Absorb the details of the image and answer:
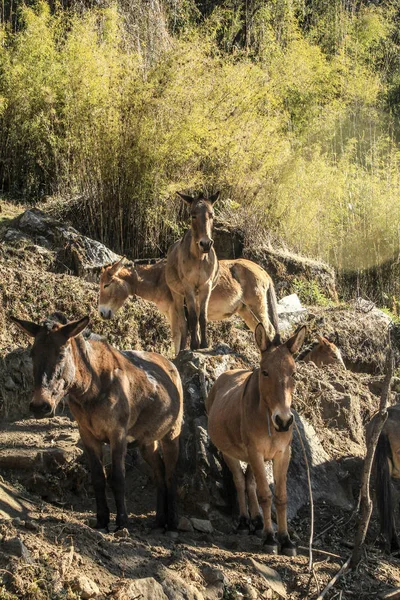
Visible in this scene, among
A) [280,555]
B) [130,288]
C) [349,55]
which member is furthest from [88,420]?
[349,55]

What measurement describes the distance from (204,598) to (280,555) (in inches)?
47.0

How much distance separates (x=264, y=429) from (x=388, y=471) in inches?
66.5

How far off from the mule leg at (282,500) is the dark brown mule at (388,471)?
43.7 inches

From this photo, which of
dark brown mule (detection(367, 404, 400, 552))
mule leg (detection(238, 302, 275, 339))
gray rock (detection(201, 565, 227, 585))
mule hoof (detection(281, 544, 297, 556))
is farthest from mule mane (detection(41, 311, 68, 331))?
mule leg (detection(238, 302, 275, 339))

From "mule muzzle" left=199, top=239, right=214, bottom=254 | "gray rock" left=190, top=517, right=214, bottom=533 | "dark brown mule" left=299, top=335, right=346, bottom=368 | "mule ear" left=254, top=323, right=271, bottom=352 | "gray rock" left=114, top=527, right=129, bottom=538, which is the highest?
"mule muzzle" left=199, top=239, right=214, bottom=254

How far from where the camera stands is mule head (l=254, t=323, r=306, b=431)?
6.51 meters

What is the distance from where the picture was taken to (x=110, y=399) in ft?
21.3

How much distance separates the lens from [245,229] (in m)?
15.3

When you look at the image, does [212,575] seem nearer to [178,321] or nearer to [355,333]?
[178,321]

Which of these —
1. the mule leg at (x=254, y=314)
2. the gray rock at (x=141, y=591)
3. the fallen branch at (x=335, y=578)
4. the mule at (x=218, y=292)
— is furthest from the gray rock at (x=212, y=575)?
the mule leg at (x=254, y=314)

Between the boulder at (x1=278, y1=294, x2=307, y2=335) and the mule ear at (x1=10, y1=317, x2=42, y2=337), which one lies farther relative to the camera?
the boulder at (x1=278, y1=294, x2=307, y2=335)

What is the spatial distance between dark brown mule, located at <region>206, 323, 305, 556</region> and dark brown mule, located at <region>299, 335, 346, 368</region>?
4420 mm

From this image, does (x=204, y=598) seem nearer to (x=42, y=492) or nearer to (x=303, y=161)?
(x=42, y=492)

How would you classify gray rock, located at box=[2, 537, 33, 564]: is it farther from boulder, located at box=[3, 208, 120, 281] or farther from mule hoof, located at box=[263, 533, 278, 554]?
boulder, located at box=[3, 208, 120, 281]
